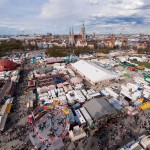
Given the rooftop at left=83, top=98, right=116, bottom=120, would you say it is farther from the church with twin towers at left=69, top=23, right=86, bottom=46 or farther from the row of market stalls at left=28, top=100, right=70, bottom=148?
the church with twin towers at left=69, top=23, right=86, bottom=46

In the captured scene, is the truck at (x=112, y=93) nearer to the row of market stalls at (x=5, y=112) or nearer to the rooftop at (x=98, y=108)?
the rooftop at (x=98, y=108)

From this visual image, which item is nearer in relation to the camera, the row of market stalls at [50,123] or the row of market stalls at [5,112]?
the row of market stalls at [50,123]

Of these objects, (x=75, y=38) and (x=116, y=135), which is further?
(x=75, y=38)

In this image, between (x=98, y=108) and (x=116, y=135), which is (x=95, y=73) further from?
(x=116, y=135)

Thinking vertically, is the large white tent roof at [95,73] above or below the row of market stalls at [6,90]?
above

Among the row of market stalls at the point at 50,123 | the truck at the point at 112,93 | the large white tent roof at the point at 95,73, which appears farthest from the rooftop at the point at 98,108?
the large white tent roof at the point at 95,73

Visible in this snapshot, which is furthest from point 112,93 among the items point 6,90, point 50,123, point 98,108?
point 6,90

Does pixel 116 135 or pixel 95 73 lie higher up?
pixel 95 73

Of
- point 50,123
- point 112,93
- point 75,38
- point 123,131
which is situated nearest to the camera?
point 123,131

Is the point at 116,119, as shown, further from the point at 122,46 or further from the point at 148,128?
the point at 122,46

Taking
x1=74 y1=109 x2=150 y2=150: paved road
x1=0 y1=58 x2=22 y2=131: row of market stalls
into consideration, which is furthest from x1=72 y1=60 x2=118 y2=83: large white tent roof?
x1=0 y1=58 x2=22 y2=131: row of market stalls

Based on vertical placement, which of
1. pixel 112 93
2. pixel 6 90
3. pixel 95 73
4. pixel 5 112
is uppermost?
pixel 95 73
